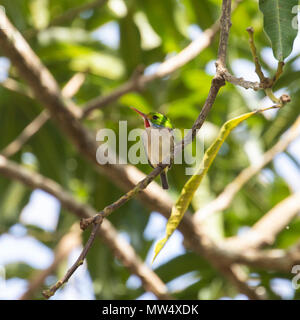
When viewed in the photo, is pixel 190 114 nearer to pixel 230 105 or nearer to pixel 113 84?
pixel 230 105

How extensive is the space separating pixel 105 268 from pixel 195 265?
0.85m

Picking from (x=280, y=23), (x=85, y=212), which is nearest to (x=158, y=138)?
(x=85, y=212)

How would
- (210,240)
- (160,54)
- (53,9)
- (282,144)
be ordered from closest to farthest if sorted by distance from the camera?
(210,240), (282,144), (160,54), (53,9)

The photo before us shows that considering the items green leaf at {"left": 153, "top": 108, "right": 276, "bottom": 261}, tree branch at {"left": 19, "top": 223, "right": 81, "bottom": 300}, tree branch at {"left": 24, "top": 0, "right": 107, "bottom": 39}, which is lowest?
green leaf at {"left": 153, "top": 108, "right": 276, "bottom": 261}

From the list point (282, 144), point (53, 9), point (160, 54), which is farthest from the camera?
point (53, 9)

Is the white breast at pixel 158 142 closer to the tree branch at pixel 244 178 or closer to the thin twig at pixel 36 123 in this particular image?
the tree branch at pixel 244 178

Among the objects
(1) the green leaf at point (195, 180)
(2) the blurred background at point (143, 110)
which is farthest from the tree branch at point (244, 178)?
(1) the green leaf at point (195, 180)

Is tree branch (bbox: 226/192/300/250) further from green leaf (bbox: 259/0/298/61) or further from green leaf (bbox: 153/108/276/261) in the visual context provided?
green leaf (bbox: 259/0/298/61)

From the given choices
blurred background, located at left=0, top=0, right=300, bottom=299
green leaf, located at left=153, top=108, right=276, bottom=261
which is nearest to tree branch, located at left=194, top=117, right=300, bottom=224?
blurred background, located at left=0, top=0, right=300, bottom=299

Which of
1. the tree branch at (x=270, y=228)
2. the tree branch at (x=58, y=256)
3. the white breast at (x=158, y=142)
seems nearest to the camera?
the white breast at (x=158, y=142)

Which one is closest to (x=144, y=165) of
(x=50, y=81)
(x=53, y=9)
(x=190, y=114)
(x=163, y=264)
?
(x=190, y=114)

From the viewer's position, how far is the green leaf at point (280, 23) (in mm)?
1717

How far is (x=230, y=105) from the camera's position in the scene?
15.8 feet

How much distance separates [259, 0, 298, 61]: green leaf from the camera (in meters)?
1.72
